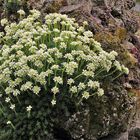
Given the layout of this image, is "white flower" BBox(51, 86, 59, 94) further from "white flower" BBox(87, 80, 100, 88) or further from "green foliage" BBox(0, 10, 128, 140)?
"white flower" BBox(87, 80, 100, 88)

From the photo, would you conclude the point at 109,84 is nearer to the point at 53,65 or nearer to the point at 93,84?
the point at 93,84

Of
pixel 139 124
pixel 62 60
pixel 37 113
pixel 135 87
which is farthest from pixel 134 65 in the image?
pixel 37 113

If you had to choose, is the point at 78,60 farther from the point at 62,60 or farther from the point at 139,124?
the point at 139,124

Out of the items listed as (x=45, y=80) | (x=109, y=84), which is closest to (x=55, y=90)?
(x=45, y=80)

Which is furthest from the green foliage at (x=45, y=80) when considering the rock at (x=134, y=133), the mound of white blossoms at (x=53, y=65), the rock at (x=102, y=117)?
the rock at (x=134, y=133)

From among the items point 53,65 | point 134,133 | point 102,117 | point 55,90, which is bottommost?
point 134,133

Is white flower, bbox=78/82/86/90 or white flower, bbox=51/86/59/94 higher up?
white flower, bbox=51/86/59/94

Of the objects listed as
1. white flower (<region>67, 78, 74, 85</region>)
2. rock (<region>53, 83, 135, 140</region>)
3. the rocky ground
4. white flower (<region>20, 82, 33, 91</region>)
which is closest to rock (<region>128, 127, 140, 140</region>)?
the rocky ground
